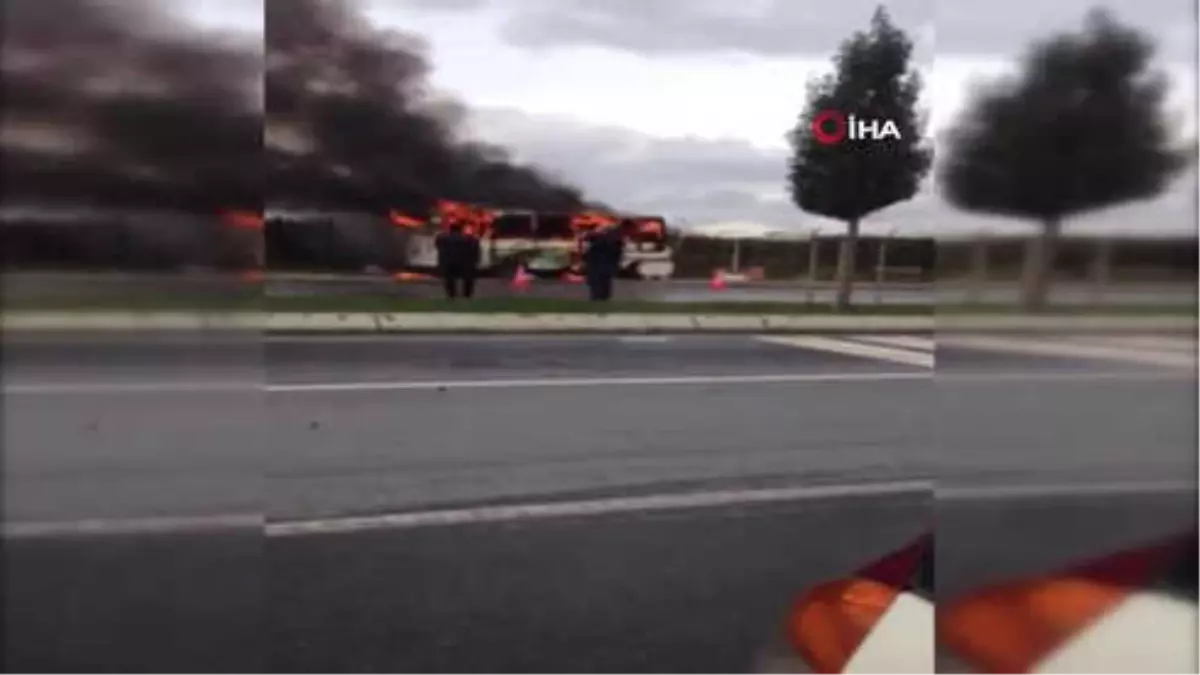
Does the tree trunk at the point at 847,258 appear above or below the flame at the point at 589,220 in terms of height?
below

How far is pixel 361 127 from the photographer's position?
1.03 m

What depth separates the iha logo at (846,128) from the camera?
1.04 m

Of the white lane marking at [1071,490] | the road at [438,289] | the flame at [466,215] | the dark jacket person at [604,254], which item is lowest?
the white lane marking at [1071,490]

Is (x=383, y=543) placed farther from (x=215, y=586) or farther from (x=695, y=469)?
(x=695, y=469)

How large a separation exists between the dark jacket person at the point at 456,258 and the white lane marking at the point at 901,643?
1.80ft

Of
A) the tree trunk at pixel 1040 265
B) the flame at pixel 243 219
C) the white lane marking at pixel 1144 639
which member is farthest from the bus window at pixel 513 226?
the white lane marking at pixel 1144 639

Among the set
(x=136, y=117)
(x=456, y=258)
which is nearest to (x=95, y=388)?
(x=136, y=117)

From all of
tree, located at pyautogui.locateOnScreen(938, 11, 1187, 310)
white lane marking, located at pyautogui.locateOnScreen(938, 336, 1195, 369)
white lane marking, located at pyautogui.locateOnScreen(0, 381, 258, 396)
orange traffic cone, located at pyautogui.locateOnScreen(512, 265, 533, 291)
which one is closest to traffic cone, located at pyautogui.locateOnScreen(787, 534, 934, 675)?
white lane marking, located at pyautogui.locateOnScreen(938, 336, 1195, 369)

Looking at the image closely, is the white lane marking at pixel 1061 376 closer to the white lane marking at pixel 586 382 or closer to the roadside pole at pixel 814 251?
the white lane marking at pixel 586 382

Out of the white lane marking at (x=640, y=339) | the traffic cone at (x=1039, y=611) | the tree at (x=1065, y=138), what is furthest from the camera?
the white lane marking at (x=640, y=339)

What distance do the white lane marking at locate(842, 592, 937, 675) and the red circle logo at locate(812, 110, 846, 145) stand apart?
18.4 inches

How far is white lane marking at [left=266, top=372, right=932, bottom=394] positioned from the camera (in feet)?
3.50

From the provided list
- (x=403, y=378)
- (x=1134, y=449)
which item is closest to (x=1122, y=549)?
(x=1134, y=449)

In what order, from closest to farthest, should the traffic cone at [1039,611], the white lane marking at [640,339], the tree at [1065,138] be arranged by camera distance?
the tree at [1065,138]
the traffic cone at [1039,611]
the white lane marking at [640,339]
